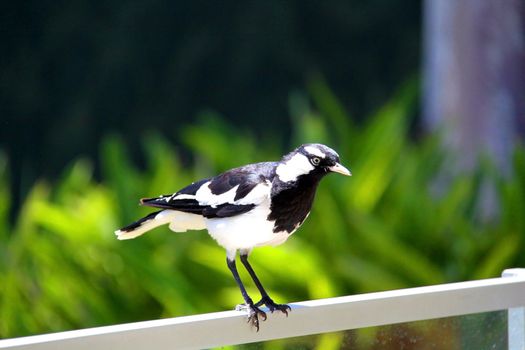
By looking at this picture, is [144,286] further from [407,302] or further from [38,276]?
[407,302]

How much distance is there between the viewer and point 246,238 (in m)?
2.01

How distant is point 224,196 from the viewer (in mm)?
2021

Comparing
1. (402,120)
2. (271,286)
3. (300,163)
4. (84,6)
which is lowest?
(300,163)

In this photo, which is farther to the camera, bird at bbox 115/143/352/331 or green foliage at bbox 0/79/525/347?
green foliage at bbox 0/79/525/347

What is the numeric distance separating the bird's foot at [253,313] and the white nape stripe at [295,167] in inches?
9.8

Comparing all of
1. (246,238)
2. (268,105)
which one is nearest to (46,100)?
(268,105)

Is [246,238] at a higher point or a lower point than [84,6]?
lower

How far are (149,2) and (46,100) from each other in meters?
0.89

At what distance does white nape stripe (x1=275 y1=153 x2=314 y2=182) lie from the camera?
1964 millimetres

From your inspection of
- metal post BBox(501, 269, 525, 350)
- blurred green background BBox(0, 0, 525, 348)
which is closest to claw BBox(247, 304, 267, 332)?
blurred green background BBox(0, 0, 525, 348)

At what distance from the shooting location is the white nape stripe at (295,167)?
6.44ft

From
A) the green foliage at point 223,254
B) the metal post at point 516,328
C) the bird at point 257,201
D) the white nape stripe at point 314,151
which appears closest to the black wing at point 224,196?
the bird at point 257,201

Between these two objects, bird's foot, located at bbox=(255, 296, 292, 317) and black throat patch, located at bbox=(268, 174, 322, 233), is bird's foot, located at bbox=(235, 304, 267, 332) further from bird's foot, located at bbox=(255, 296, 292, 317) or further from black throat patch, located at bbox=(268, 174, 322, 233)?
black throat patch, located at bbox=(268, 174, 322, 233)

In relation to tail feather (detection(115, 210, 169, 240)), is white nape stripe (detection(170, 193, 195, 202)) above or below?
above
